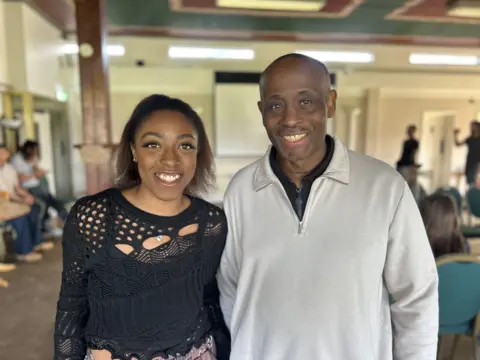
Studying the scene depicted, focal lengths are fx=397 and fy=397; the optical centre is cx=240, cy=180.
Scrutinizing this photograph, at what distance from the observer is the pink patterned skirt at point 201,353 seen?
45.4 inches

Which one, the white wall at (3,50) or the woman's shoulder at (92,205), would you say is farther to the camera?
the white wall at (3,50)

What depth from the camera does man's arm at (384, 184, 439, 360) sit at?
41.9 inches

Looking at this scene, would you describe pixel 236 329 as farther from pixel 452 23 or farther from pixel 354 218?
pixel 452 23

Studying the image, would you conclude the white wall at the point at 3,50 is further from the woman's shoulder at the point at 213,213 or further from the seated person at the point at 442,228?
the seated person at the point at 442,228

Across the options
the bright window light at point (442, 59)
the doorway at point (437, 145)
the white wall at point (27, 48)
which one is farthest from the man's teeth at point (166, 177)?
the doorway at point (437, 145)

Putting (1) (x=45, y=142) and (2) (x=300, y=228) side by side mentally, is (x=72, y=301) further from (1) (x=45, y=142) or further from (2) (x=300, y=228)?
(1) (x=45, y=142)

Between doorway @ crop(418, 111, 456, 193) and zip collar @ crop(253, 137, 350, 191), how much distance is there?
27.4 feet

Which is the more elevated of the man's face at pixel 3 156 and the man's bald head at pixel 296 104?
the man's bald head at pixel 296 104

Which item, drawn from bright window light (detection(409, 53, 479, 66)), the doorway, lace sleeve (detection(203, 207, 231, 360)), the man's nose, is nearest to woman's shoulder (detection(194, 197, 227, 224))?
lace sleeve (detection(203, 207, 231, 360))

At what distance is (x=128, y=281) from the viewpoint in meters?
1.12

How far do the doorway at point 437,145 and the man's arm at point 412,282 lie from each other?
8326 millimetres

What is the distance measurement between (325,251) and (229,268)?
35 centimetres

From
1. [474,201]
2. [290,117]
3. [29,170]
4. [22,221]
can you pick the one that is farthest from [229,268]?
[29,170]

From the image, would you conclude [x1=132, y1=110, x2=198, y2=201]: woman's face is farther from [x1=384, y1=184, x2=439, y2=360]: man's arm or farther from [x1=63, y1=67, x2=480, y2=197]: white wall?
[x1=63, y1=67, x2=480, y2=197]: white wall
